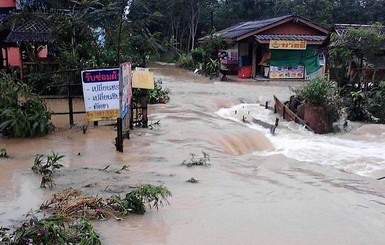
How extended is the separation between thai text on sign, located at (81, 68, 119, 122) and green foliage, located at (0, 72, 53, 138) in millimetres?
1749

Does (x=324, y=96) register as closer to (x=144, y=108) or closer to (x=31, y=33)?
(x=144, y=108)

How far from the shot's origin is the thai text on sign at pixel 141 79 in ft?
34.9

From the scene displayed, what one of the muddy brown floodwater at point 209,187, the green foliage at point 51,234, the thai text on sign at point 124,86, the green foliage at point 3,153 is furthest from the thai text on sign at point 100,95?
the green foliage at point 51,234

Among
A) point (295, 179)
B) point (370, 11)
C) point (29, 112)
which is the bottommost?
point (295, 179)

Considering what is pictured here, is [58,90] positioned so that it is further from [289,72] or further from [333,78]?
[289,72]

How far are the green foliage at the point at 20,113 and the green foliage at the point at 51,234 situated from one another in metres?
5.58

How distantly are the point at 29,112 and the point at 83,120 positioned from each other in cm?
241

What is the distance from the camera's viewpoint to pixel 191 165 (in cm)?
833

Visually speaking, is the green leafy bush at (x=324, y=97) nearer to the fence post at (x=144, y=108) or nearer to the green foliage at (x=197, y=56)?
the fence post at (x=144, y=108)

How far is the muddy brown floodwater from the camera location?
530 cm

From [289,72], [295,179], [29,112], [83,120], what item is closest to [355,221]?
[295,179]

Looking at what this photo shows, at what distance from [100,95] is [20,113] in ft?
6.93

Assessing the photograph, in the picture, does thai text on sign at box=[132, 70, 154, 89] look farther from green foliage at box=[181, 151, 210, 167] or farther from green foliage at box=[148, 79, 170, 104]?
green foliage at box=[148, 79, 170, 104]

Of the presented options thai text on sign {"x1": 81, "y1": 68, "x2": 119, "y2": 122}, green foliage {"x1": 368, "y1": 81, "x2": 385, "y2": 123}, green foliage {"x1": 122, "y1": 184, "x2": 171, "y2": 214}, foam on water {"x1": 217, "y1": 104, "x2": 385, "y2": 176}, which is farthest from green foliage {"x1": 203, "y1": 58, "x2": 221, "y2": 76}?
green foliage {"x1": 122, "y1": 184, "x2": 171, "y2": 214}
